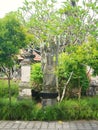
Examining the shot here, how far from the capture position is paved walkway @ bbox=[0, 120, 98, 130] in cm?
752

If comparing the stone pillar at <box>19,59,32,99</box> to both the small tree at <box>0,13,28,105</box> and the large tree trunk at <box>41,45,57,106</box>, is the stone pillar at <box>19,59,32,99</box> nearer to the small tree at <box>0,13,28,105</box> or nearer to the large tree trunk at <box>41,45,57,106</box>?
the large tree trunk at <box>41,45,57,106</box>

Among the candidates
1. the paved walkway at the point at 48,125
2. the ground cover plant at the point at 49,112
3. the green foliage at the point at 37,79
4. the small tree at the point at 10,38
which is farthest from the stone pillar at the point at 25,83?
the paved walkway at the point at 48,125

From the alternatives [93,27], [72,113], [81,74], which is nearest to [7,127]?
[72,113]

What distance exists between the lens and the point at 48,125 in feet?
25.7

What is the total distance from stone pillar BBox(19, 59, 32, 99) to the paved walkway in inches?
86.1

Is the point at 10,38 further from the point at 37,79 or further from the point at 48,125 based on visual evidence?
the point at 37,79

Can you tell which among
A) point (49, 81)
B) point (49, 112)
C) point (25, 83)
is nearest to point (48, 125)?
point (49, 112)

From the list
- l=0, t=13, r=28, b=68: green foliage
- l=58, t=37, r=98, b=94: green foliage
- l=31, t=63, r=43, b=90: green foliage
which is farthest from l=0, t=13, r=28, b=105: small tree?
l=31, t=63, r=43, b=90: green foliage

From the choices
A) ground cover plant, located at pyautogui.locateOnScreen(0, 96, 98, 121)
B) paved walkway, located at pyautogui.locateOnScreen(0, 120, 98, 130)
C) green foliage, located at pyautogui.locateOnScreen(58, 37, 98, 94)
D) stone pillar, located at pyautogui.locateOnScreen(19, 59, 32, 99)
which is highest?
green foliage, located at pyautogui.locateOnScreen(58, 37, 98, 94)

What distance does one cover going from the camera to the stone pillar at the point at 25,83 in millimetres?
10289

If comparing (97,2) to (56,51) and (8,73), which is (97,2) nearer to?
(56,51)

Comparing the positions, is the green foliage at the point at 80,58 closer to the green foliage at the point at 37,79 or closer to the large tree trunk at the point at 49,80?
the large tree trunk at the point at 49,80

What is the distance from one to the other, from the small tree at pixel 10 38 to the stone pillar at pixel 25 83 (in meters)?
2.03

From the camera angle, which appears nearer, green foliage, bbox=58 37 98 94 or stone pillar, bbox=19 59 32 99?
green foliage, bbox=58 37 98 94
